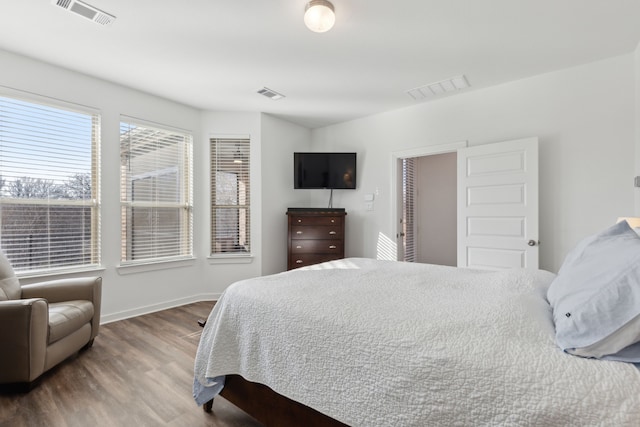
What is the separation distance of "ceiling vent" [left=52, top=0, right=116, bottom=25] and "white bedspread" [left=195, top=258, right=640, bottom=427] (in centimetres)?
218

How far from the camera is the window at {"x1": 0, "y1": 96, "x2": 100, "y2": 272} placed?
2773mm

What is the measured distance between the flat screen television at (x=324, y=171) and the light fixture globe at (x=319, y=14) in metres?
2.46

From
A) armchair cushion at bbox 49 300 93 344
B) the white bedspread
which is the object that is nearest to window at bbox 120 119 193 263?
armchair cushion at bbox 49 300 93 344

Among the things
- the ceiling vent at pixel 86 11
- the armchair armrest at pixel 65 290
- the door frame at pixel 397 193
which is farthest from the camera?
the door frame at pixel 397 193

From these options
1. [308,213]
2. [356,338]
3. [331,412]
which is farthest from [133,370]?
[308,213]

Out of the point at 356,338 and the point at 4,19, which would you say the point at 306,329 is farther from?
the point at 4,19

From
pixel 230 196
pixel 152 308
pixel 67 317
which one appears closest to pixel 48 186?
pixel 67 317

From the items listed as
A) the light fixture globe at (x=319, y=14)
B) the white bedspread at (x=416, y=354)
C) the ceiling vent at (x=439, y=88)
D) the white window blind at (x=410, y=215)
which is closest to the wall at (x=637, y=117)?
the ceiling vent at (x=439, y=88)

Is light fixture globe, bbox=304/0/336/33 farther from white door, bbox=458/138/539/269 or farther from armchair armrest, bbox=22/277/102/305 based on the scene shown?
armchair armrest, bbox=22/277/102/305

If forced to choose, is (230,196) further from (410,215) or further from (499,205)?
(499,205)

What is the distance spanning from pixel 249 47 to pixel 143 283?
289 cm

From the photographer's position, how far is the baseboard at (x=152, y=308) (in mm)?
3318

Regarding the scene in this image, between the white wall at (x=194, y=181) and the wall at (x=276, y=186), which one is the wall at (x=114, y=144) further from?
the wall at (x=276, y=186)

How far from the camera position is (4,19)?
2275 mm
